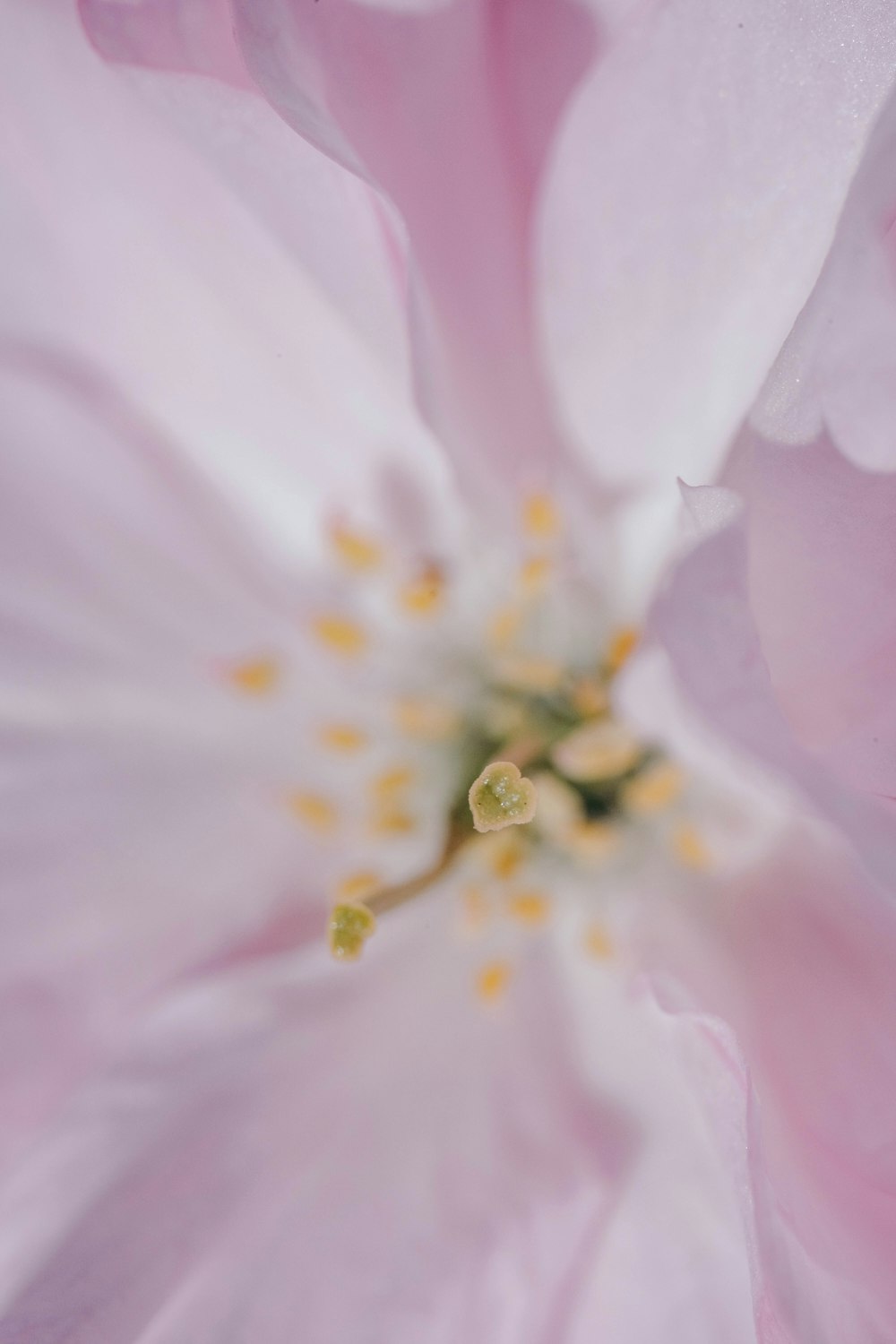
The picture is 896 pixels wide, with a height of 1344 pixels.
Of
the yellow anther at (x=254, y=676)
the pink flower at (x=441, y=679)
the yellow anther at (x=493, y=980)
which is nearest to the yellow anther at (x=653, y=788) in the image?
the pink flower at (x=441, y=679)

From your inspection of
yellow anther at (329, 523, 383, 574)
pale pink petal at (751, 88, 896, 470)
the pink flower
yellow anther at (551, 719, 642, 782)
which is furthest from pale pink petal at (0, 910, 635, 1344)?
pale pink petal at (751, 88, 896, 470)

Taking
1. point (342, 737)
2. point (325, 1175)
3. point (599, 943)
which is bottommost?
point (325, 1175)

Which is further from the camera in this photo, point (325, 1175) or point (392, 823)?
point (392, 823)

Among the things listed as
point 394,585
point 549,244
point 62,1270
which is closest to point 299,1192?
point 62,1270

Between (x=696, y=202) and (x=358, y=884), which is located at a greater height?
(x=696, y=202)

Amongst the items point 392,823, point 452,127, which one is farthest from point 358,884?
point 452,127

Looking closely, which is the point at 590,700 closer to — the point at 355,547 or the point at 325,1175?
the point at 355,547

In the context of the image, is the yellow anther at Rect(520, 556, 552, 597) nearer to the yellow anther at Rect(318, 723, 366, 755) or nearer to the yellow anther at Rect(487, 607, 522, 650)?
the yellow anther at Rect(487, 607, 522, 650)
